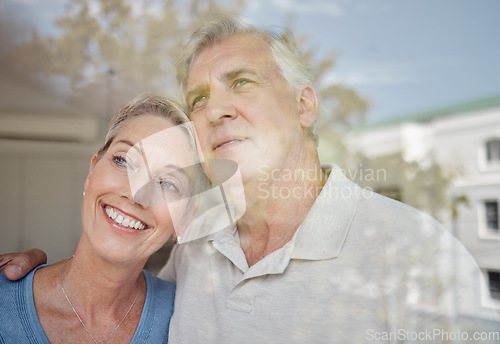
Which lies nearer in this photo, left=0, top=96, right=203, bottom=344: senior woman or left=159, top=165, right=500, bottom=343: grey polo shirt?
left=159, top=165, right=500, bottom=343: grey polo shirt

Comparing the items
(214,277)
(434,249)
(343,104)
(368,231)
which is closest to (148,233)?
(214,277)

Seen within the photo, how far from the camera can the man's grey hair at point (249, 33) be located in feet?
4.19

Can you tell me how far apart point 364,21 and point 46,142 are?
1.43 m

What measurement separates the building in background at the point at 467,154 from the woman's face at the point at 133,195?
74 cm

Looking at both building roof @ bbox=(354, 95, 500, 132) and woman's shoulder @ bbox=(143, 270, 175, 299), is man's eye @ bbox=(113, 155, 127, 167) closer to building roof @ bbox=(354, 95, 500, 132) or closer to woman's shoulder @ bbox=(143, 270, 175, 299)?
woman's shoulder @ bbox=(143, 270, 175, 299)

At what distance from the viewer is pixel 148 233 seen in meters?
1.12

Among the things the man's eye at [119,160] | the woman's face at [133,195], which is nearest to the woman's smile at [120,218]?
the woman's face at [133,195]

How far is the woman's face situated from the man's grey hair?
0.91 ft

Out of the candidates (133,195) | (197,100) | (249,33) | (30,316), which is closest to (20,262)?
(30,316)

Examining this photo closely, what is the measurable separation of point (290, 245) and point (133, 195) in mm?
488

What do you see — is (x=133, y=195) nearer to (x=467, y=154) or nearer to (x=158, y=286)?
(x=158, y=286)

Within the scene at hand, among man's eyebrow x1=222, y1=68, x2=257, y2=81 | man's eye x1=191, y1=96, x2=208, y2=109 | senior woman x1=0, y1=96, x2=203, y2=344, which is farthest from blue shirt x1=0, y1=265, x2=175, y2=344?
man's eyebrow x1=222, y1=68, x2=257, y2=81

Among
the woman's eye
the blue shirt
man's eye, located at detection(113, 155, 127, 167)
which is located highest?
man's eye, located at detection(113, 155, 127, 167)

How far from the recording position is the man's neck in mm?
1196
